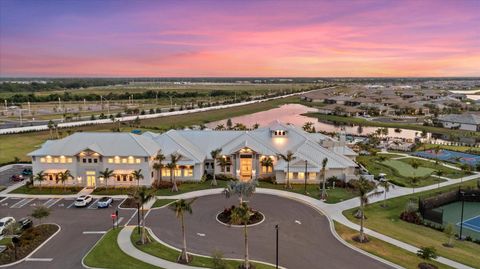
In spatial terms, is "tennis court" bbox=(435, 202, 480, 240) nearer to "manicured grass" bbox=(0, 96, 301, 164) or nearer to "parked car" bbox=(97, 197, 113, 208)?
"parked car" bbox=(97, 197, 113, 208)

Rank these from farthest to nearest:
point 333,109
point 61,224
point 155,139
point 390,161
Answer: point 333,109 < point 390,161 < point 155,139 < point 61,224

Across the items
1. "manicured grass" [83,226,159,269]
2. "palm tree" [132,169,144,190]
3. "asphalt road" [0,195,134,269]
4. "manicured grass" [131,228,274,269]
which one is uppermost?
"palm tree" [132,169,144,190]

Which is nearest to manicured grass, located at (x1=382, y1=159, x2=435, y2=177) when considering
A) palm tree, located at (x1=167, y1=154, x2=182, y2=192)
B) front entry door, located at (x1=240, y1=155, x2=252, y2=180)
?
front entry door, located at (x1=240, y1=155, x2=252, y2=180)

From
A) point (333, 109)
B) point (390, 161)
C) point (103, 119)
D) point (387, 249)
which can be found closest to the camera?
point (387, 249)

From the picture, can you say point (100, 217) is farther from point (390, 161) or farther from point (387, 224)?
point (390, 161)

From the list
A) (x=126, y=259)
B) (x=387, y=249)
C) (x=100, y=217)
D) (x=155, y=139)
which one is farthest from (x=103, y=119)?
(x=387, y=249)

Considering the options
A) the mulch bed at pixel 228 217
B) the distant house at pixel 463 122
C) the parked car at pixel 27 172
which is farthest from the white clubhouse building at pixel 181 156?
the distant house at pixel 463 122

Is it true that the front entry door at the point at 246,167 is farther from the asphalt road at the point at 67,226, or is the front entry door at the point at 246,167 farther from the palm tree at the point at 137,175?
the asphalt road at the point at 67,226
